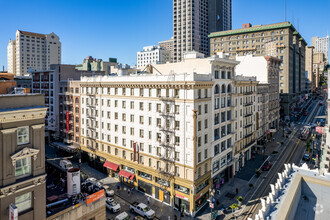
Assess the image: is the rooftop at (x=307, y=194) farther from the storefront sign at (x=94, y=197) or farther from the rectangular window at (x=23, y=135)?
the rectangular window at (x=23, y=135)

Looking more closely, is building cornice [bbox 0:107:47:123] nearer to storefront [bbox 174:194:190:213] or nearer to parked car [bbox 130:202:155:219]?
parked car [bbox 130:202:155:219]

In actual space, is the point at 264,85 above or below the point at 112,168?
above

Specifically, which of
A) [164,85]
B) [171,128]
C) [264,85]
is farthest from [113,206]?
[264,85]

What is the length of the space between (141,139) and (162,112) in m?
8.59

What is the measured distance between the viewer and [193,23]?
16988cm

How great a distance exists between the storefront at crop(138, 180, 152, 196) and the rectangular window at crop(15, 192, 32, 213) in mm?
30254

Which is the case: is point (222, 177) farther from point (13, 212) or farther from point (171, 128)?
point (13, 212)

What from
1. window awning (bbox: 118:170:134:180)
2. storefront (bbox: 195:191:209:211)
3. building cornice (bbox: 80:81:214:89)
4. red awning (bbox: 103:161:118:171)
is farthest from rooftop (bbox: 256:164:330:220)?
red awning (bbox: 103:161:118:171)

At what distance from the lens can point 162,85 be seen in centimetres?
4444

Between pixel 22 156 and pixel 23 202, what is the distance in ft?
13.6

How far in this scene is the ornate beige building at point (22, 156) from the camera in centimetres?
1791

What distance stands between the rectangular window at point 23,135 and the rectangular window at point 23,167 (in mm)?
1422

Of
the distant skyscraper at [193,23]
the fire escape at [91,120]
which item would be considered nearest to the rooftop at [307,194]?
the fire escape at [91,120]

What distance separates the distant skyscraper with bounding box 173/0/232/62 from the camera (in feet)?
554
